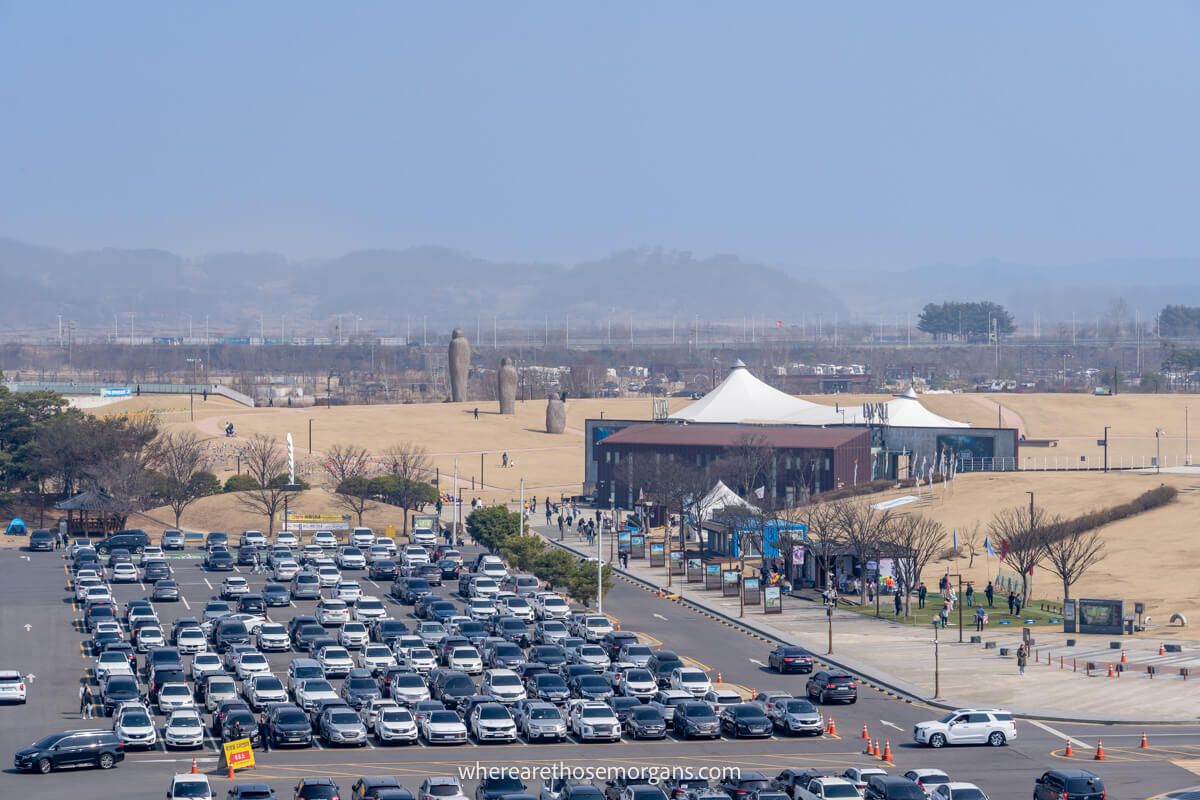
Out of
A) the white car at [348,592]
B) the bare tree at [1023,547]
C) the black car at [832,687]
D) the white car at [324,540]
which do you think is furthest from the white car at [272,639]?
the white car at [324,540]

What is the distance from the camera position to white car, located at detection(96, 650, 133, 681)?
4438 cm

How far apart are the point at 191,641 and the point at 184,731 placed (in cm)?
1245

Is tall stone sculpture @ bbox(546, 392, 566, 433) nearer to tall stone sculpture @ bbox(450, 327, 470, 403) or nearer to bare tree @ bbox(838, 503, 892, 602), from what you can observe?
tall stone sculpture @ bbox(450, 327, 470, 403)

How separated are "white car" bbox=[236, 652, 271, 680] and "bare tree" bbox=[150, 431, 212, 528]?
40.1m

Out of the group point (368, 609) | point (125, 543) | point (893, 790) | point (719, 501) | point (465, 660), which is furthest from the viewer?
point (719, 501)

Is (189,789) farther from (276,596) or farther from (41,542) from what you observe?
(41,542)

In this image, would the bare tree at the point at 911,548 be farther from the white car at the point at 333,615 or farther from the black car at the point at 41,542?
the black car at the point at 41,542

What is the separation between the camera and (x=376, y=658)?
4669cm


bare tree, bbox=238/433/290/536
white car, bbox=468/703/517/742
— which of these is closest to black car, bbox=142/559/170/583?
bare tree, bbox=238/433/290/536

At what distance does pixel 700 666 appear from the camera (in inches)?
1916

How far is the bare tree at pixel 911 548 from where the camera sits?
195ft

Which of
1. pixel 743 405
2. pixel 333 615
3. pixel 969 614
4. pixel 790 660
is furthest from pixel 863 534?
pixel 743 405

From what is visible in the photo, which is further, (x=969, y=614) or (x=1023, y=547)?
(x=1023, y=547)

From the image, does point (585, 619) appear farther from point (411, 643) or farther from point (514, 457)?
point (514, 457)
